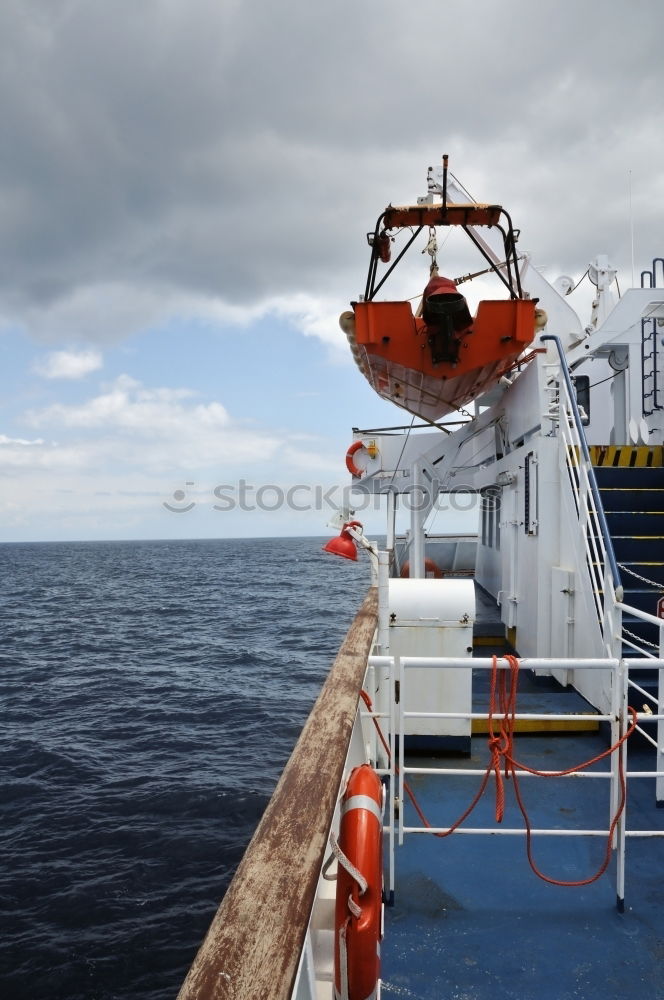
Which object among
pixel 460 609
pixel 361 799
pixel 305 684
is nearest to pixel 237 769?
pixel 305 684

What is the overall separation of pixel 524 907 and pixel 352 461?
9628 mm

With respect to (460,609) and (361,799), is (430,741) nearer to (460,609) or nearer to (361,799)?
(460,609)

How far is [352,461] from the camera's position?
12.6 m

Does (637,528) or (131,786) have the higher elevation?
(637,528)

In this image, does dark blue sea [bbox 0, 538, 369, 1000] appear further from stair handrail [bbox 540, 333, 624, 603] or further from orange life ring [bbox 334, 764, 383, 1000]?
stair handrail [bbox 540, 333, 624, 603]

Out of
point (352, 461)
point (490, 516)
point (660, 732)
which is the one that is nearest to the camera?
point (660, 732)

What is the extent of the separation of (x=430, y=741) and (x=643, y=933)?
2231 millimetres

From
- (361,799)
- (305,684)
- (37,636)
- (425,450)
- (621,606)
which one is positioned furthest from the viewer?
(37,636)

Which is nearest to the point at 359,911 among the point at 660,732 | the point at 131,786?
the point at 660,732

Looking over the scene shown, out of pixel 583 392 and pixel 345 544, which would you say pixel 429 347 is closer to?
pixel 583 392

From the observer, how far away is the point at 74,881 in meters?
7.38

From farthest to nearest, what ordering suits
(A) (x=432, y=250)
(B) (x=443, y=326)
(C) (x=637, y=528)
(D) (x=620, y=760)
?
(A) (x=432, y=250) < (B) (x=443, y=326) < (C) (x=637, y=528) < (D) (x=620, y=760)

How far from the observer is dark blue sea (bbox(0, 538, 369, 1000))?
20.7 ft

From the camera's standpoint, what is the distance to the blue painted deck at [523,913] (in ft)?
9.52
